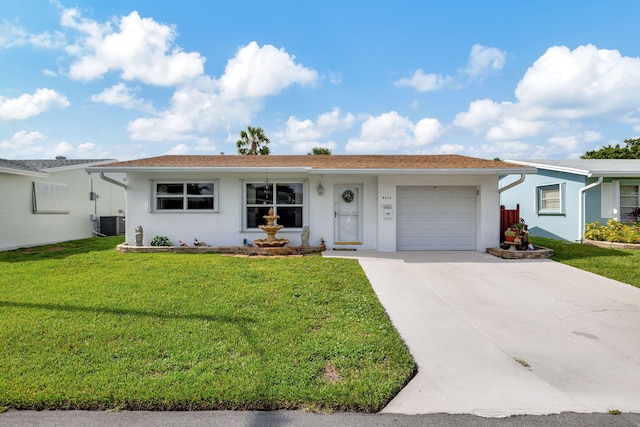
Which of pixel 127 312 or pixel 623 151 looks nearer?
pixel 127 312

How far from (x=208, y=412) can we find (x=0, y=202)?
13.0m

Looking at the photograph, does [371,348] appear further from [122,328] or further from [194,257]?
[194,257]

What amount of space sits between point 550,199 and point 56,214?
66.6 feet

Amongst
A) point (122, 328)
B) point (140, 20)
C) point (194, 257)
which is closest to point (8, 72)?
point (140, 20)

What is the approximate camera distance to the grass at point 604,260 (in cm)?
715

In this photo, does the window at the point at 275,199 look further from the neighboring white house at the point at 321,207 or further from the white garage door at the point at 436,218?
the white garage door at the point at 436,218

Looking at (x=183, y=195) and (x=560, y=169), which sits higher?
(x=560, y=169)

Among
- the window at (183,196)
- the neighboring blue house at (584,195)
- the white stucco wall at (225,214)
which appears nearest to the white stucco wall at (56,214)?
the white stucco wall at (225,214)

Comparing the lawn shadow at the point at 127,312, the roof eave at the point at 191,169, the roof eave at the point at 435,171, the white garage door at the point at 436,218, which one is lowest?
the lawn shadow at the point at 127,312

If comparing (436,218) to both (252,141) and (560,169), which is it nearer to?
(560,169)

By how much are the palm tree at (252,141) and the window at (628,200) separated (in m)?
21.8

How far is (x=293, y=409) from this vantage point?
2596 mm

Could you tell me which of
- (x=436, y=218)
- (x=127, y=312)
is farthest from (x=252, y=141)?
(x=127, y=312)

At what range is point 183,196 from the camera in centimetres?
1031
